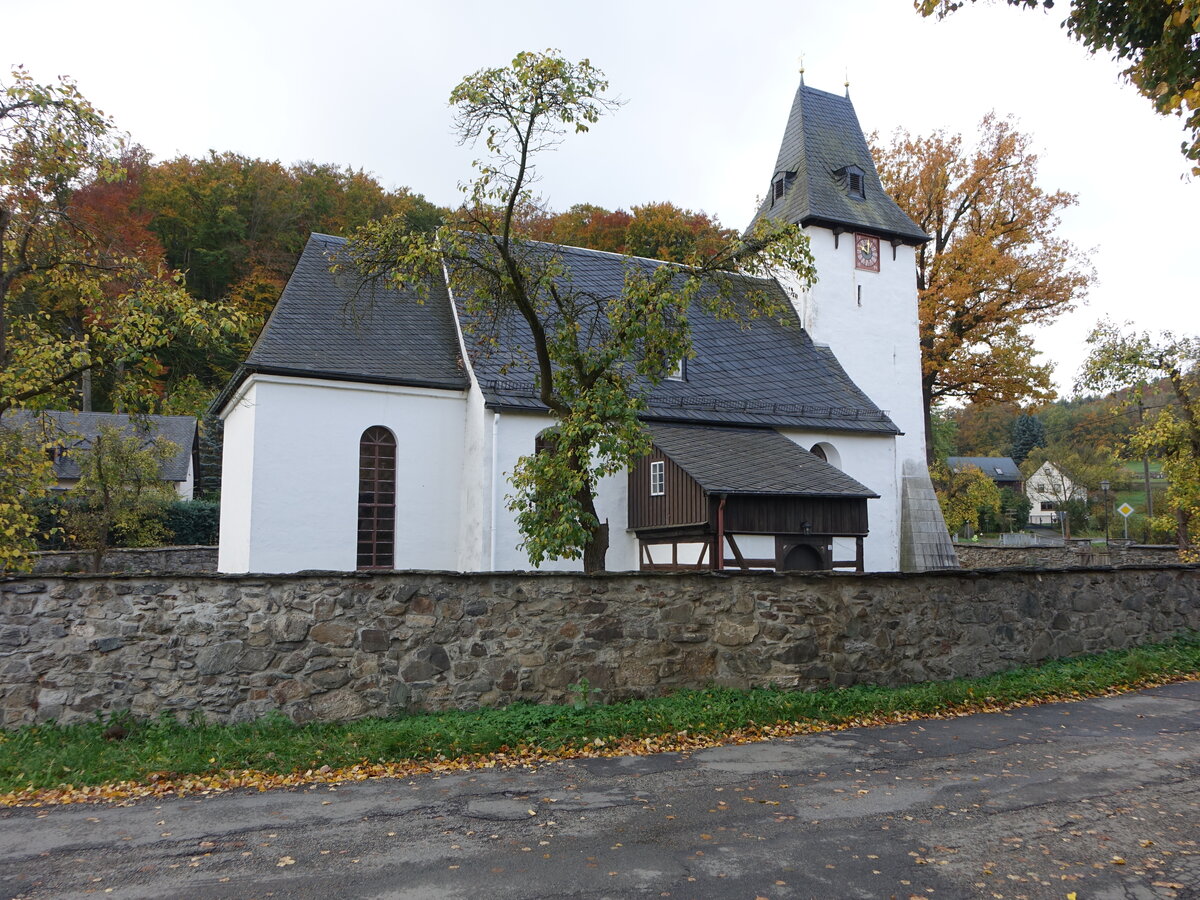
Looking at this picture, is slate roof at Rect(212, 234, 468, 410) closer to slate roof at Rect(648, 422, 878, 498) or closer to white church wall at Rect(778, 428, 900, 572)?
slate roof at Rect(648, 422, 878, 498)

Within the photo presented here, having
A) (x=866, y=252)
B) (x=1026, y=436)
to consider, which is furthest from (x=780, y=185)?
(x=1026, y=436)

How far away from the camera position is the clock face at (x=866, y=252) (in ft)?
86.0

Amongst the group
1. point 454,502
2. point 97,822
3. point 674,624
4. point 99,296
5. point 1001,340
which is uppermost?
point 1001,340

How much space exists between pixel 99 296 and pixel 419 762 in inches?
290

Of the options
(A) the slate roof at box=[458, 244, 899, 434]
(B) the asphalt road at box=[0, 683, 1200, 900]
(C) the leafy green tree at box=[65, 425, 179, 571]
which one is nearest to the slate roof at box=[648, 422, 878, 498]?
(A) the slate roof at box=[458, 244, 899, 434]

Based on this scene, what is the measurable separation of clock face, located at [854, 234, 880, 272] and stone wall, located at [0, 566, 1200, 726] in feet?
55.2

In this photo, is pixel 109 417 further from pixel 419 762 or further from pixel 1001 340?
pixel 419 762

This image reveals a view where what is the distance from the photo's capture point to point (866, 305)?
26.2m

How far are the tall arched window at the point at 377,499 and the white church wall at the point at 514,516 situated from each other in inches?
89.2

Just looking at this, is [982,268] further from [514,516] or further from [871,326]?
[514,516]

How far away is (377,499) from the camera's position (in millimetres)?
18828

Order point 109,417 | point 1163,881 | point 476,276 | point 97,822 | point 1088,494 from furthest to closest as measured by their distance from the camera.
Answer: point 1088,494, point 109,417, point 476,276, point 97,822, point 1163,881

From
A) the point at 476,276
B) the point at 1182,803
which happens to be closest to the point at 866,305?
the point at 476,276

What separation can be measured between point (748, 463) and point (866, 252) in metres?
10.6
